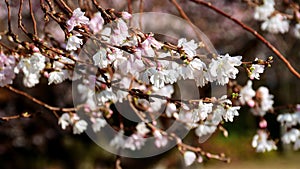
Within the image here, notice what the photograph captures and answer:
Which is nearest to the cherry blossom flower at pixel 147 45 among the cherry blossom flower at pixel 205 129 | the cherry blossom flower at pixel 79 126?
the cherry blossom flower at pixel 79 126

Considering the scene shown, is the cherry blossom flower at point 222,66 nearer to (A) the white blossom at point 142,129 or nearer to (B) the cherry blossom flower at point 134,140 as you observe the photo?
(A) the white blossom at point 142,129

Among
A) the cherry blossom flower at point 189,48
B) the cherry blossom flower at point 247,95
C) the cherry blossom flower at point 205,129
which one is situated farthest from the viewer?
the cherry blossom flower at point 247,95

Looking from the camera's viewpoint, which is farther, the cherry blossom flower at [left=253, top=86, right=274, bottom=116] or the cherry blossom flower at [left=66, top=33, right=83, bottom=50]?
the cherry blossom flower at [left=253, top=86, right=274, bottom=116]

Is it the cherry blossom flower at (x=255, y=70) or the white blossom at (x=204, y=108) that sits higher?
Answer: the cherry blossom flower at (x=255, y=70)

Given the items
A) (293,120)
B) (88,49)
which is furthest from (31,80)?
(293,120)

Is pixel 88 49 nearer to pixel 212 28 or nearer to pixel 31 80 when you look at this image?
pixel 31 80

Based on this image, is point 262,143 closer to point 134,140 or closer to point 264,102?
point 264,102

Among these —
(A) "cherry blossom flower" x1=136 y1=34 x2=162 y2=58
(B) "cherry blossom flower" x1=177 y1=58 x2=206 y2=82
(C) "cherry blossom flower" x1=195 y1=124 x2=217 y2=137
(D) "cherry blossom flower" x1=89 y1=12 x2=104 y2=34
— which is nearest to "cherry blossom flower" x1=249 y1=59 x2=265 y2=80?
(B) "cherry blossom flower" x1=177 y1=58 x2=206 y2=82

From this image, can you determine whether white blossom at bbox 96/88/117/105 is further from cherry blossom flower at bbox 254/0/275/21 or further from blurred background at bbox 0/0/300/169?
blurred background at bbox 0/0/300/169
